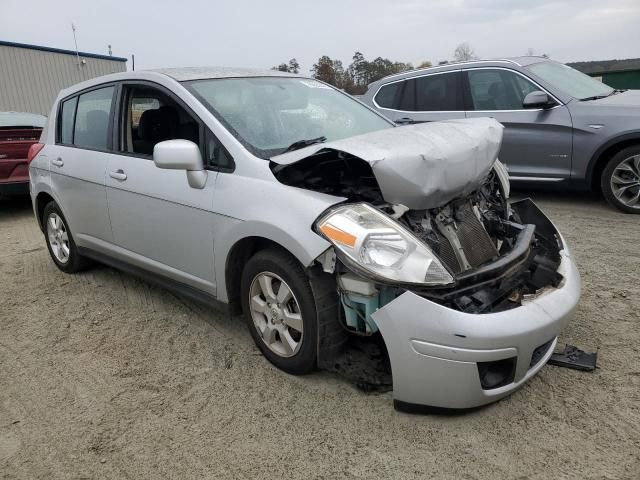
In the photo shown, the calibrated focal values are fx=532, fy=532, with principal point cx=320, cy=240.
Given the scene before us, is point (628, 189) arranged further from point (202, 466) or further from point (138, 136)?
point (202, 466)

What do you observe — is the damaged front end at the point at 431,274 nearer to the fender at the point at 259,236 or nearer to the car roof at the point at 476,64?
the fender at the point at 259,236

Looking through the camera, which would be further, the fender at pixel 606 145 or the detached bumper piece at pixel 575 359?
the fender at pixel 606 145

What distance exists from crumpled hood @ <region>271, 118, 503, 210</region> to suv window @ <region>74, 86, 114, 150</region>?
1.92 meters

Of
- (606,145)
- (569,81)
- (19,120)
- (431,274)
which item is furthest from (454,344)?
(19,120)

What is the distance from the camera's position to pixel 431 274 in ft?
7.71

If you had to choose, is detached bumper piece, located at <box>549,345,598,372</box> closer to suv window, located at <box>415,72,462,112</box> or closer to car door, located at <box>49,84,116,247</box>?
car door, located at <box>49,84,116,247</box>

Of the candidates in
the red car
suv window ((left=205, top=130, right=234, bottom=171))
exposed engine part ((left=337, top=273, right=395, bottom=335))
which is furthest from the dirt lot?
the red car

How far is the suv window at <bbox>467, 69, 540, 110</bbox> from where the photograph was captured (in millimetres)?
6449

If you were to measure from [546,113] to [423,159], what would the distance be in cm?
435

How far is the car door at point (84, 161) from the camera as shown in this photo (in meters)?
4.09

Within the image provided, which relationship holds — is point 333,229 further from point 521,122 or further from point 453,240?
point 521,122

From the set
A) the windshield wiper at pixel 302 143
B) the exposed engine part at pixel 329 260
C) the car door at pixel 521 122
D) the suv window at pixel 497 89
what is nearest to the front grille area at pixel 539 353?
the exposed engine part at pixel 329 260

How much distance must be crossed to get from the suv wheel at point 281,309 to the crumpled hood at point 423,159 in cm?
56

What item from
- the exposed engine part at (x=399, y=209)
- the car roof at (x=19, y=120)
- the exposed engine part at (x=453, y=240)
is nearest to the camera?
the exposed engine part at (x=399, y=209)
